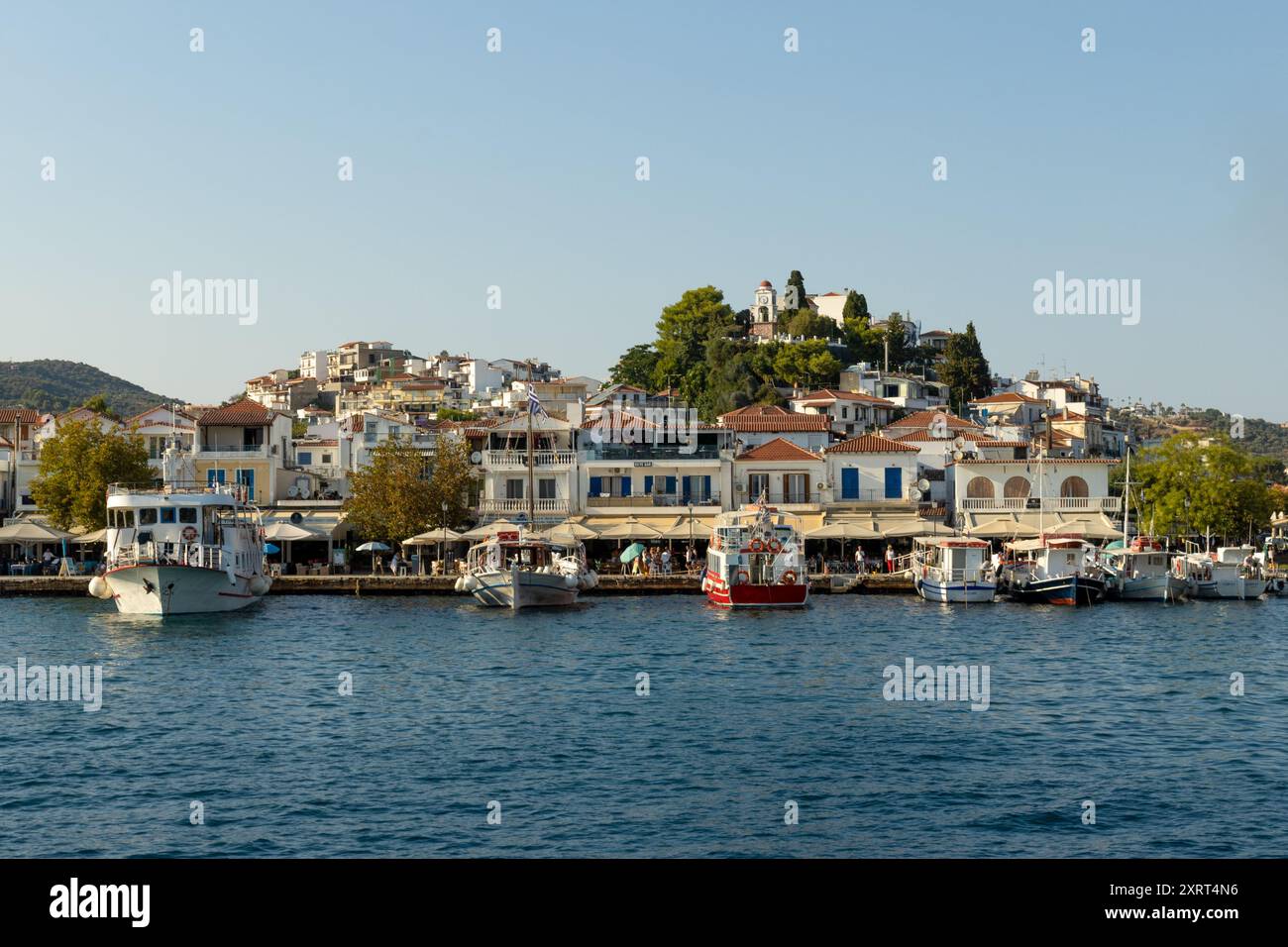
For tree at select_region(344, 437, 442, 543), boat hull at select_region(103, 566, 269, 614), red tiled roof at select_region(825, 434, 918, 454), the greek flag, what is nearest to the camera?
boat hull at select_region(103, 566, 269, 614)

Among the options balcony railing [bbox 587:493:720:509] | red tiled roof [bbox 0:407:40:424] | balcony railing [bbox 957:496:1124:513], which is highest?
red tiled roof [bbox 0:407:40:424]

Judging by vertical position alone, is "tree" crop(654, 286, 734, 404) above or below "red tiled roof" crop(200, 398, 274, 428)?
above

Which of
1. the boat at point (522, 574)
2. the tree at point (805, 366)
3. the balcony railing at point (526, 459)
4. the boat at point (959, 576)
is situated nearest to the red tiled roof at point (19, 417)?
the balcony railing at point (526, 459)

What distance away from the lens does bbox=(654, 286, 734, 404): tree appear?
117m

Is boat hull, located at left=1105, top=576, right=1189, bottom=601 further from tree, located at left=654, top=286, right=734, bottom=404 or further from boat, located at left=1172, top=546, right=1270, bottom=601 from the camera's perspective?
tree, located at left=654, top=286, right=734, bottom=404

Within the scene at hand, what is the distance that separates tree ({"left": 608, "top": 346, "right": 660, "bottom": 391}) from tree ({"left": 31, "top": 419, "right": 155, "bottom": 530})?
63209mm

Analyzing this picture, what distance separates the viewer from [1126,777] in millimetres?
22281

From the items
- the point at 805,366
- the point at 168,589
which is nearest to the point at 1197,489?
the point at 168,589

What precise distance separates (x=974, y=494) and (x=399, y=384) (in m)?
89.7

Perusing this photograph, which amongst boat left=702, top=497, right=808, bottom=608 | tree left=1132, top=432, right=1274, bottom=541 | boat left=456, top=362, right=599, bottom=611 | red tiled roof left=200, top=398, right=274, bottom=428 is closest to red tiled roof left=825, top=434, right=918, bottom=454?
tree left=1132, top=432, right=1274, bottom=541

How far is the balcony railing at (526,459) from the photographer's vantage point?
6450 cm

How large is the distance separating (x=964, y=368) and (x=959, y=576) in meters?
75.9
